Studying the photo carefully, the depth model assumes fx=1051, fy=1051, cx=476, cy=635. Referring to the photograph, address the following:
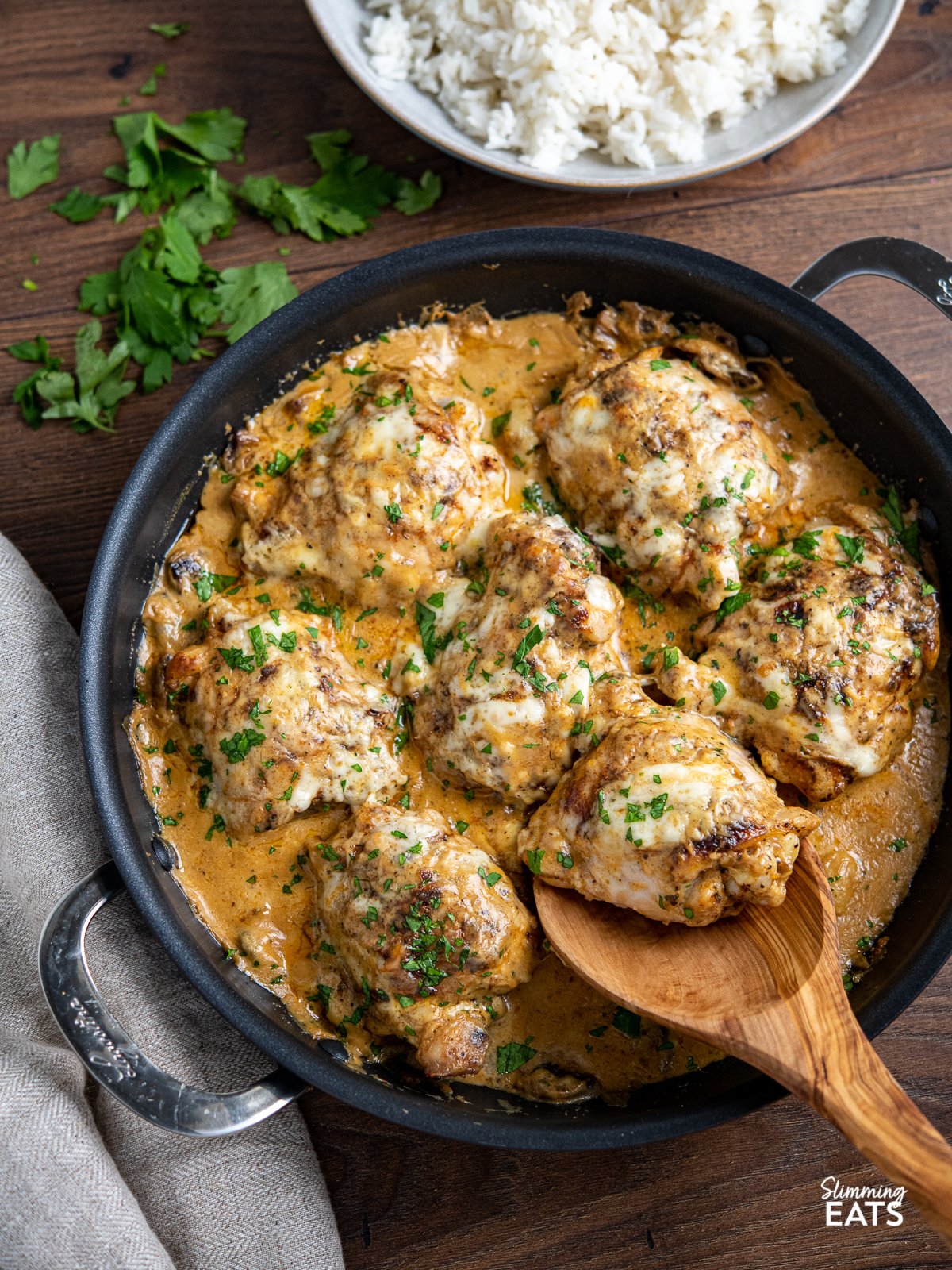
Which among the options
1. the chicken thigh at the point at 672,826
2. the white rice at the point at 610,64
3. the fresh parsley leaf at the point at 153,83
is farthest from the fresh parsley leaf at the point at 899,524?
the fresh parsley leaf at the point at 153,83

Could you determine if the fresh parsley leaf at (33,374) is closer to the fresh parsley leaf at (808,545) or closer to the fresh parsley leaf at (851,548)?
the fresh parsley leaf at (808,545)

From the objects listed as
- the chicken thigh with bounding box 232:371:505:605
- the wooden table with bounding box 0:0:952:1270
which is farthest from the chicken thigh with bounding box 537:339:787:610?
the wooden table with bounding box 0:0:952:1270

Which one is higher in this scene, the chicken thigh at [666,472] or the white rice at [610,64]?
the white rice at [610,64]

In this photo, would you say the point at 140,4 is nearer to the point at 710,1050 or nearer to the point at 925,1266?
the point at 710,1050

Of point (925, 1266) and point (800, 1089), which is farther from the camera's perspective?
point (925, 1266)

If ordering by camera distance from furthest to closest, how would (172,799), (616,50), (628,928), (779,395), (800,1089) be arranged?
(616,50) < (779,395) < (172,799) < (628,928) < (800,1089)

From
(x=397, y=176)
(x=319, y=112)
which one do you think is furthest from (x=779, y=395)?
(x=319, y=112)

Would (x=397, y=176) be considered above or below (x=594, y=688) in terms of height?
above
